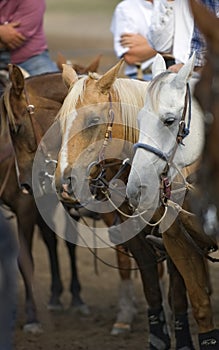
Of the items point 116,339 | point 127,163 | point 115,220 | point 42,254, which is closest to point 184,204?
point 127,163

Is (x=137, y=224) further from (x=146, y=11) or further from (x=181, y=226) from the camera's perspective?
(x=146, y=11)

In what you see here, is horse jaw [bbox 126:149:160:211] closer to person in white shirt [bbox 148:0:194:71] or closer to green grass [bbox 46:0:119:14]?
person in white shirt [bbox 148:0:194:71]

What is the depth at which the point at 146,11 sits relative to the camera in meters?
9.38

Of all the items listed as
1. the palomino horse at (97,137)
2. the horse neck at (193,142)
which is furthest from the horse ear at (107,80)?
the horse neck at (193,142)

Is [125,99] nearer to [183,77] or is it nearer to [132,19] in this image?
[183,77]

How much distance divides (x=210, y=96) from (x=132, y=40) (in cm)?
545

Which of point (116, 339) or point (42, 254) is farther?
point (42, 254)

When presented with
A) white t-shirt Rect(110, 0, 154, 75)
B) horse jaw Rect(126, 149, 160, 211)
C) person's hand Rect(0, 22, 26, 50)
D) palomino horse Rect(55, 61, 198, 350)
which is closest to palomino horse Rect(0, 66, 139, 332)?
palomino horse Rect(55, 61, 198, 350)

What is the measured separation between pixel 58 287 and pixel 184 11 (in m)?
3.12

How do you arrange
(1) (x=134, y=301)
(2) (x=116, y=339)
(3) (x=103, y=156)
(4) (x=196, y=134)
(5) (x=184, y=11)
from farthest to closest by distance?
(1) (x=134, y=301) → (2) (x=116, y=339) → (5) (x=184, y=11) → (3) (x=103, y=156) → (4) (x=196, y=134)

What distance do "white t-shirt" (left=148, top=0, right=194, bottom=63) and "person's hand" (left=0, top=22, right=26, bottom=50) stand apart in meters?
1.43

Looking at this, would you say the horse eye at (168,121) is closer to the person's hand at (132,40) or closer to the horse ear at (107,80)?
the horse ear at (107,80)

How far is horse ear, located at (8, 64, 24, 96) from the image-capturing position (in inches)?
299

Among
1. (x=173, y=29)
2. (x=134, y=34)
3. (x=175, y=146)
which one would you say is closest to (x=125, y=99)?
(x=175, y=146)
